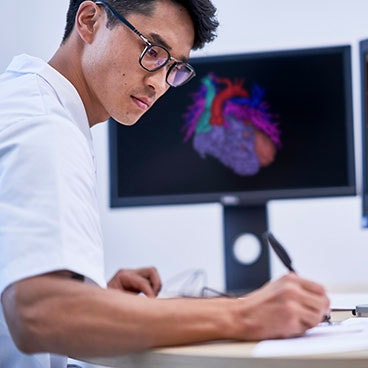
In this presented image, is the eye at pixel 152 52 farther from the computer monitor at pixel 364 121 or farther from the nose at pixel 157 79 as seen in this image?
the computer monitor at pixel 364 121

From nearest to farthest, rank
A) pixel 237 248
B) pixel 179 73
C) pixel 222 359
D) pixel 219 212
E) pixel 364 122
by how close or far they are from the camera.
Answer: pixel 222 359
pixel 179 73
pixel 364 122
pixel 237 248
pixel 219 212

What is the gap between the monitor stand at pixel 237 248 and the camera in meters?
1.94

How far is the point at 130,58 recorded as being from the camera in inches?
49.9

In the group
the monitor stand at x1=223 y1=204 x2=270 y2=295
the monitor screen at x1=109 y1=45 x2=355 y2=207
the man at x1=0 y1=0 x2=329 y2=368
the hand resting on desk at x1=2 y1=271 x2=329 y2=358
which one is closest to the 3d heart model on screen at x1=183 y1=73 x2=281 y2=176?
the monitor screen at x1=109 y1=45 x2=355 y2=207

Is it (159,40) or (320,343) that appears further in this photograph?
(159,40)

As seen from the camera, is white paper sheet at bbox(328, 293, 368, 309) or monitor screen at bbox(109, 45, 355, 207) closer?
white paper sheet at bbox(328, 293, 368, 309)

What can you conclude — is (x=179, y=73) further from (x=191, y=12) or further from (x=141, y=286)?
(x=141, y=286)

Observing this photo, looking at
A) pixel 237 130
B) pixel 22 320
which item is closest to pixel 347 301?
pixel 237 130

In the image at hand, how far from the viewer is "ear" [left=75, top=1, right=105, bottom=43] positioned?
1.31 metres

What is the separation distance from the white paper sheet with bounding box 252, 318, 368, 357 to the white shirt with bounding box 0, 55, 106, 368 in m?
0.23

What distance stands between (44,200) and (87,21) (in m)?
0.56

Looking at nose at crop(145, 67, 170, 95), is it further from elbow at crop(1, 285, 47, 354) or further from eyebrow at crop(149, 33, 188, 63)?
elbow at crop(1, 285, 47, 354)

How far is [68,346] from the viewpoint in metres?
0.81

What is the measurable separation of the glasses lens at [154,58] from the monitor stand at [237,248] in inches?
29.6
